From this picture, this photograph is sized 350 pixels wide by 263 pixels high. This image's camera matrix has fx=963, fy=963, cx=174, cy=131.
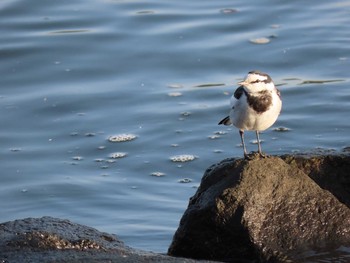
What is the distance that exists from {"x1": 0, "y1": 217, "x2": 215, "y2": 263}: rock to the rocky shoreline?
0.05ft

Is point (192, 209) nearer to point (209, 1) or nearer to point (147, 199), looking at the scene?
point (147, 199)

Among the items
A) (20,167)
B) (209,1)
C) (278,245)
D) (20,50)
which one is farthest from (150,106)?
(278,245)

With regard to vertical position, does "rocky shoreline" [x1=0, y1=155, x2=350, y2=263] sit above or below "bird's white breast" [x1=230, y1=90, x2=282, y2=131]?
below

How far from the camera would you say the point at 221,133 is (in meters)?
11.3

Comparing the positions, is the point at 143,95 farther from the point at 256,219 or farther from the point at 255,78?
the point at 256,219

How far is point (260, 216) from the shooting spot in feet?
23.2

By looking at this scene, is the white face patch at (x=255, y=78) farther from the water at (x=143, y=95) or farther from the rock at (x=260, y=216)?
the water at (x=143, y=95)

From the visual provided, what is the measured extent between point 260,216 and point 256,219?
44 millimetres

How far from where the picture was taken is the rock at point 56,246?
635 cm

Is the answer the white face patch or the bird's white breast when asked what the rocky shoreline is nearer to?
the bird's white breast

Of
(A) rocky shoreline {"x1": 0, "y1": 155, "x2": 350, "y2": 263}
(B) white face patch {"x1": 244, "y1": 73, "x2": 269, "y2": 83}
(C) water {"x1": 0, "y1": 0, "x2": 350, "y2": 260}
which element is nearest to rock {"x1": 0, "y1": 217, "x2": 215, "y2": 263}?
(A) rocky shoreline {"x1": 0, "y1": 155, "x2": 350, "y2": 263}

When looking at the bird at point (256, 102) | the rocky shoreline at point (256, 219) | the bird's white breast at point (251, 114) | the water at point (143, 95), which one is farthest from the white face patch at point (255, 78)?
the water at point (143, 95)

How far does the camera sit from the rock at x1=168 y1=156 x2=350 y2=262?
7059 mm

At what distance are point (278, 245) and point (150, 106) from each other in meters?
5.00
